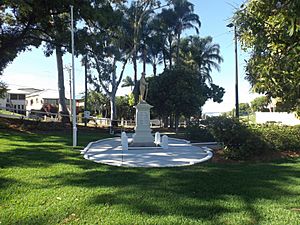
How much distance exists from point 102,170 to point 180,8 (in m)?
31.6

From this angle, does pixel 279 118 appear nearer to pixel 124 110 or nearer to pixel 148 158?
pixel 124 110

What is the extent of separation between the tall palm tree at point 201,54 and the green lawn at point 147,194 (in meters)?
34.9

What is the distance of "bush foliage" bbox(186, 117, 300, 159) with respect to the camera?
10328mm

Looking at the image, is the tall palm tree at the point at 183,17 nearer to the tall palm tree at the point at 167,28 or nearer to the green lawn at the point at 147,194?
the tall palm tree at the point at 167,28

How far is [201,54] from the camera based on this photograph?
44.0 meters

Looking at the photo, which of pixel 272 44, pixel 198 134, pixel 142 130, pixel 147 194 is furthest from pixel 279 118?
pixel 272 44

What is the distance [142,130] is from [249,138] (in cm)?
565

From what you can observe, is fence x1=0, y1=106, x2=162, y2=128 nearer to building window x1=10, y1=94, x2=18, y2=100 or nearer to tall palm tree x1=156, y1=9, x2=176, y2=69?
tall palm tree x1=156, y1=9, x2=176, y2=69

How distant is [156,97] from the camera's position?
30484 millimetres

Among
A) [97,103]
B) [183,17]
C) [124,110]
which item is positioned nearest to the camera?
[183,17]

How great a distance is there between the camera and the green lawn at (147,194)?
4.57m

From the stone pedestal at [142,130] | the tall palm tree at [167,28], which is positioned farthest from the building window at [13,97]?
the stone pedestal at [142,130]

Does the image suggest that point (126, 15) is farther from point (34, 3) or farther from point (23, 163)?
point (23, 163)

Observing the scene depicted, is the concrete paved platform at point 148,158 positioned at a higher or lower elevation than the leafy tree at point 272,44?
lower
